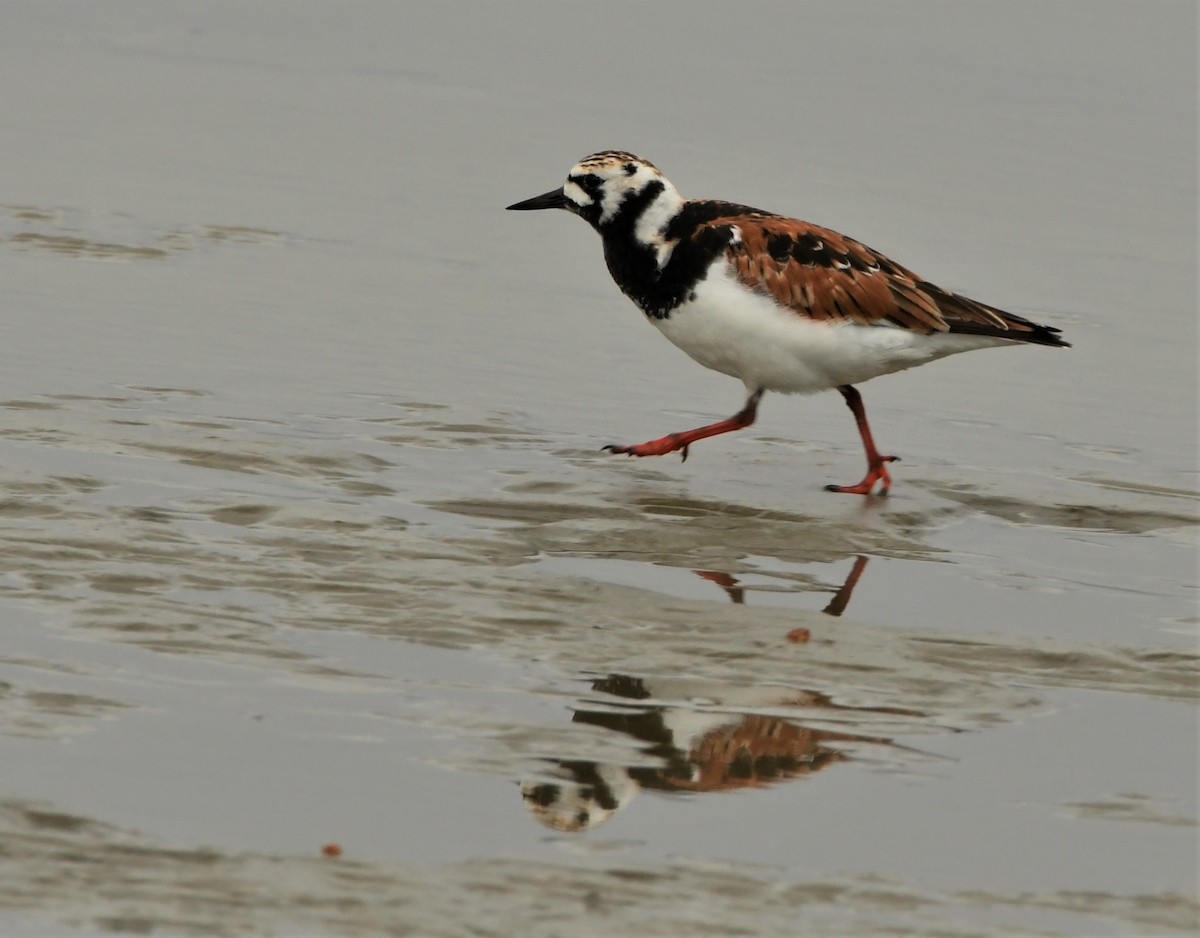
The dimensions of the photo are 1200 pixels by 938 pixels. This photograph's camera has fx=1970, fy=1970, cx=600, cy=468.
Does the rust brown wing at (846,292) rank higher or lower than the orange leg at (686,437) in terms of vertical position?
higher

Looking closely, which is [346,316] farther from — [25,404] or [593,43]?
[593,43]

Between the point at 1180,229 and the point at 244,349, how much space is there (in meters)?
7.25

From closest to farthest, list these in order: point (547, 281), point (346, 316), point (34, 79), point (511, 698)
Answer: point (511, 698)
point (346, 316)
point (547, 281)
point (34, 79)

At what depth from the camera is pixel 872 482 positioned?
903 cm

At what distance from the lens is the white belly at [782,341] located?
906 cm

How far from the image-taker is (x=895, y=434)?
10.4 metres

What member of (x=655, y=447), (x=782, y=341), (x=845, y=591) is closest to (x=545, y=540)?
(x=845, y=591)

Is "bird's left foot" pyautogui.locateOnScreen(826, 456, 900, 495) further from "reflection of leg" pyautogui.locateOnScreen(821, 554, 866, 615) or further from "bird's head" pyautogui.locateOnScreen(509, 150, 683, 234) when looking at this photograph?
"bird's head" pyautogui.locateOnScreen(509, 150, 683, 234)

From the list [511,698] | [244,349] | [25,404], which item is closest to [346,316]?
[244,349]

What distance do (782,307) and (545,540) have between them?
1.96m

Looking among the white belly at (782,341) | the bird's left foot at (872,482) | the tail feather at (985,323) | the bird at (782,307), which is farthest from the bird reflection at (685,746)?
the tail feather at (985,323)

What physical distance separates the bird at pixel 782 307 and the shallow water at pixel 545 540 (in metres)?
0.52

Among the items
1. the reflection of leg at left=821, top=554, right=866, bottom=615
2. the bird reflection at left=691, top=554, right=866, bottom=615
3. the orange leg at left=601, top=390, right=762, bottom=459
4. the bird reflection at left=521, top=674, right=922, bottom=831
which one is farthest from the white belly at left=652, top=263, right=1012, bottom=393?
the bird reflection at left=521, top=674, right=922, bottom=831

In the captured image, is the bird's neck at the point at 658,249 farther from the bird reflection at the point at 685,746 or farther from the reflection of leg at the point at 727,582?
the bird reflection at the point at 685,746
